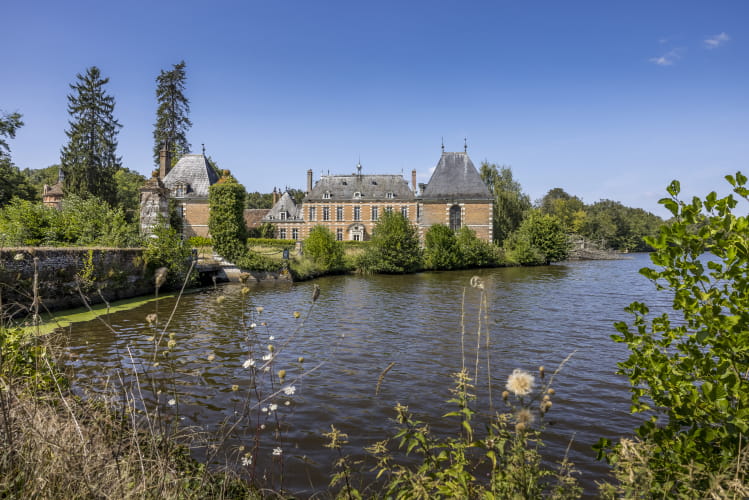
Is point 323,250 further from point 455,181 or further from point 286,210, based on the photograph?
point 286,210

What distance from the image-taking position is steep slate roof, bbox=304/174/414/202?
41281 mm

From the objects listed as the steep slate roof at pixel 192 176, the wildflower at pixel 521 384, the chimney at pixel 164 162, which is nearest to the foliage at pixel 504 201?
the steep slate roof at pixel 192 176

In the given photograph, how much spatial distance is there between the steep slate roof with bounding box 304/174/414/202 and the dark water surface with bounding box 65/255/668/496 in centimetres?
2662

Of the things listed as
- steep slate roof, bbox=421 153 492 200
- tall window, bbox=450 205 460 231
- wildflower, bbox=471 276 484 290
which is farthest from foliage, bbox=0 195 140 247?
tall window, bbox=450 205 460 231

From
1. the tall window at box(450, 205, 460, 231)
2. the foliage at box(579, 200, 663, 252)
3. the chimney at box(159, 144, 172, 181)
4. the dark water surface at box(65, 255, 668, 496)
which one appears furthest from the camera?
the foliage at box(579, 200, 663, 252)

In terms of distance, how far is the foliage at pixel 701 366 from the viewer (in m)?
2.36

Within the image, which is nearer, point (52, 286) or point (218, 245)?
point (52, 286)

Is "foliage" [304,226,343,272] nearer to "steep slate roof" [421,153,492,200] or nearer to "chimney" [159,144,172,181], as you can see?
"steep slate roof" [421,153,492,200]

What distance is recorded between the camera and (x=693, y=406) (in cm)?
250

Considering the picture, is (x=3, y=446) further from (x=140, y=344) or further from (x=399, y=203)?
(x=399, y=203)

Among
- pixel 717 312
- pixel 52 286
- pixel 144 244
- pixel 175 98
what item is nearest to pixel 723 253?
pixel 717 312

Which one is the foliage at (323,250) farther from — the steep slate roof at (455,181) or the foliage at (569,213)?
the foliage at (569,213)

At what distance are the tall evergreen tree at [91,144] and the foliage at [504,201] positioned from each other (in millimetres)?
35960

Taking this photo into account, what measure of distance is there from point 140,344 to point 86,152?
105ft
